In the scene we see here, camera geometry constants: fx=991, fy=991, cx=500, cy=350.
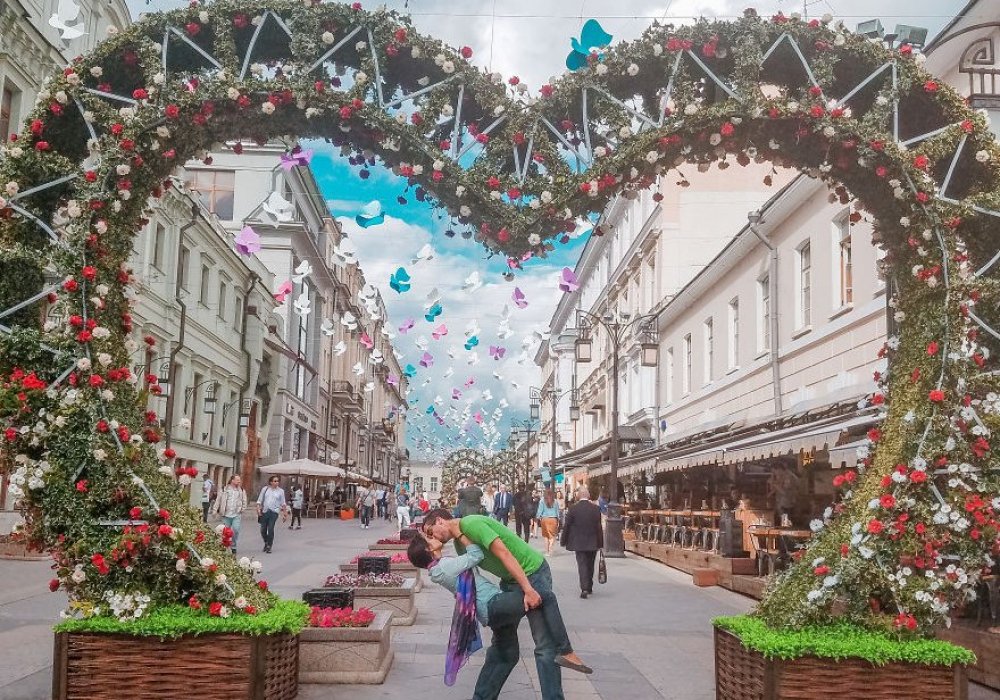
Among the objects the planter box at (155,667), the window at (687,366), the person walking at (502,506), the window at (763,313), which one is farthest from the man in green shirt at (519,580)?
the person walking at (502,506)

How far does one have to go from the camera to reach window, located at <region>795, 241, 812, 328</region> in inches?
763

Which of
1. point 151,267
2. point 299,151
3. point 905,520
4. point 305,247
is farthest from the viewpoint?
point 305,247

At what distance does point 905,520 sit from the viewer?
6.23m

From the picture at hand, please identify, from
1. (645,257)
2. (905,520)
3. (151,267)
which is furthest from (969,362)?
(645,257)

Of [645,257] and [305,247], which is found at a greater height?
[305,247]

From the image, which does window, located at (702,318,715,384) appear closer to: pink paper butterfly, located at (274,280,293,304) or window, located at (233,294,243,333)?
pink paper butterfly, located at (274,280,293,304)

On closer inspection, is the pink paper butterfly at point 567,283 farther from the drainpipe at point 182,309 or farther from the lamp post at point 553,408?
the lamp post at point 553,408

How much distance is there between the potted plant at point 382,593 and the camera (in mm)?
10172

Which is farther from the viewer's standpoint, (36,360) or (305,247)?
(305,247)

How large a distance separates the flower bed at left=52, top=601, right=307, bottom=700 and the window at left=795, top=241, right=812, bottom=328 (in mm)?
15272

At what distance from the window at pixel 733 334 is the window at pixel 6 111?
1649 centimetres

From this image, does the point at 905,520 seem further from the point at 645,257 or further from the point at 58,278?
the point at 645,257

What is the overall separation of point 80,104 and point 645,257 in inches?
1123

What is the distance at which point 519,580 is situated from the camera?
20.1ft
